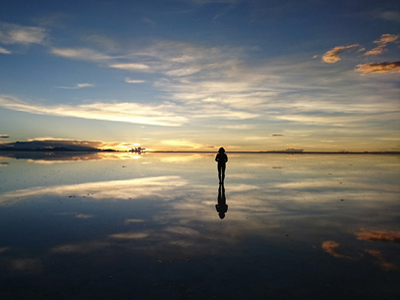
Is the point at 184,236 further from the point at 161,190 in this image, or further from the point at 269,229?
the point at 161,190

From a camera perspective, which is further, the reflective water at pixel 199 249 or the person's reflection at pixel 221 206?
the person's reflection at pixel 221 206

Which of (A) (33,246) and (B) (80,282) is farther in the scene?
(A) (33,246)

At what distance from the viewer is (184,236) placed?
368 inches

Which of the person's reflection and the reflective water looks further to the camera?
the person's reflection

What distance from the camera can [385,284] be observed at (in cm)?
604

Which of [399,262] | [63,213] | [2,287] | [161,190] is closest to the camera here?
[2,287]

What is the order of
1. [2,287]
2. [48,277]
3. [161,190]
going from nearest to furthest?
[2,287] → [48,277] → [161,190]

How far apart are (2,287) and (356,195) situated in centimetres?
1851

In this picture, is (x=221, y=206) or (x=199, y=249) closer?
(x=199, y=249)

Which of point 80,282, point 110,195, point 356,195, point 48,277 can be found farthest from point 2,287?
point 356,195

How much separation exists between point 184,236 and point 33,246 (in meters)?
4.67

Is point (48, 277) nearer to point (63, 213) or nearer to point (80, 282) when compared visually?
point (80, 282)

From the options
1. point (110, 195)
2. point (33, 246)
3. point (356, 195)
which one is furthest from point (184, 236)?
point (356, 195)

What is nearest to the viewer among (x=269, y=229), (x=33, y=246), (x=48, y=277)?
(x=48, y=277)
